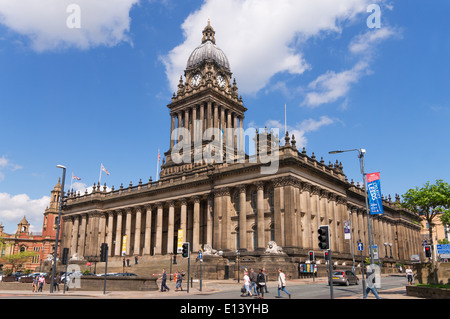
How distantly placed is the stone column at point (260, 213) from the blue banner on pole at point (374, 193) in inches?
1097

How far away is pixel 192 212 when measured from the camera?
74.6 meters

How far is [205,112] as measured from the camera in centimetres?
8769

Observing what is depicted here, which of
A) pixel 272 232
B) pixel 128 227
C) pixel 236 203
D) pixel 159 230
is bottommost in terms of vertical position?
pixel 272 232

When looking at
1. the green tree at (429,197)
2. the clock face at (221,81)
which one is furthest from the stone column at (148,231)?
the green tree at (429,197)

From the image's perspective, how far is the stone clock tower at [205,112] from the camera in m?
83.2

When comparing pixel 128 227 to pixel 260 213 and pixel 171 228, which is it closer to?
pixel 171 228

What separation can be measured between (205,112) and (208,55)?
15168 mm

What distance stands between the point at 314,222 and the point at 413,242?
56.0 meters

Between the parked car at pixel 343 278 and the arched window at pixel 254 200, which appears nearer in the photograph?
the parked car at pixel 343 278

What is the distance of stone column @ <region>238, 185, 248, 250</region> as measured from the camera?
59269mm

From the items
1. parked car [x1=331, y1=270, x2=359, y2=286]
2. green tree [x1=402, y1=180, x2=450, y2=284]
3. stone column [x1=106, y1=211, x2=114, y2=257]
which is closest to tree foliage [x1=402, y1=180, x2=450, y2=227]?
green tree [x1=402, y1=180, x2=450, y2=284]

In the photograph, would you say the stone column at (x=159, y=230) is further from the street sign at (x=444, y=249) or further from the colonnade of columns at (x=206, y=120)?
the street sign at (x=444, y=249)

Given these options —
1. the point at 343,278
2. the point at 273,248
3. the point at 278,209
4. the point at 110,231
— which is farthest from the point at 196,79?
the point at 343,278
